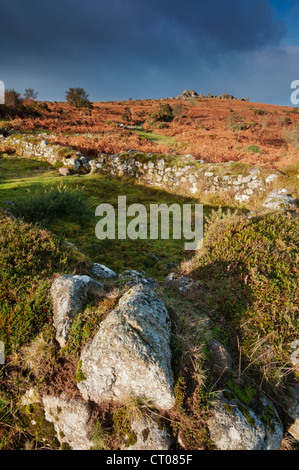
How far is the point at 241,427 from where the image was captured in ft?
7.99

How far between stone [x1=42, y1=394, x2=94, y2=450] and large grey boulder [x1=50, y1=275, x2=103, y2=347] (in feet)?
1.99

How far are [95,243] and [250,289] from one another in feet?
15.8

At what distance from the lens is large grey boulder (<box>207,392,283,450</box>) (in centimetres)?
236

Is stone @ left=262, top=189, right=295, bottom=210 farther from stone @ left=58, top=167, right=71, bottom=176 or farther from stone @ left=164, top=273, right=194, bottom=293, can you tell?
stone @ left=58, top=167, right=71, bottom=176

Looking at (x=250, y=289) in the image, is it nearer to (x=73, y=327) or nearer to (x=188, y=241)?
(x=73, y=327)

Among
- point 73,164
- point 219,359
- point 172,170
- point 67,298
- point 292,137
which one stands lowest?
point 219,359

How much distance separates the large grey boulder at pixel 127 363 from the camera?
2424 mm

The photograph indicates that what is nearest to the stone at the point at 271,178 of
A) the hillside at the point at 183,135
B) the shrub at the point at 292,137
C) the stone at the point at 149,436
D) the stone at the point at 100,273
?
the hillside at the point at 183,135

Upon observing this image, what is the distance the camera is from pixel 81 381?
2.53 metres

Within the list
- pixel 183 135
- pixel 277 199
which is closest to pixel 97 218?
pixel 277 199

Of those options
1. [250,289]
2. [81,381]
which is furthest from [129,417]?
[250,289]

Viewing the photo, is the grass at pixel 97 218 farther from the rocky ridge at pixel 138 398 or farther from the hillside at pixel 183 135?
the hillside at pixel 183 135

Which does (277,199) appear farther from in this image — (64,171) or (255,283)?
(64,171)

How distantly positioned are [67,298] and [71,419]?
1359 millimetres
